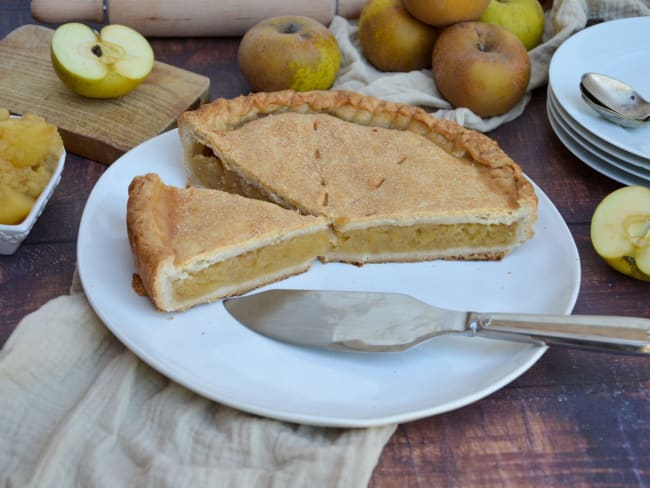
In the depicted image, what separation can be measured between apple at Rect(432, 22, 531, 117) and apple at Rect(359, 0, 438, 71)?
15cm

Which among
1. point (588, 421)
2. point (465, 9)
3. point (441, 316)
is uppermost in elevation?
point (465, 9)

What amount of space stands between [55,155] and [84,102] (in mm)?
625

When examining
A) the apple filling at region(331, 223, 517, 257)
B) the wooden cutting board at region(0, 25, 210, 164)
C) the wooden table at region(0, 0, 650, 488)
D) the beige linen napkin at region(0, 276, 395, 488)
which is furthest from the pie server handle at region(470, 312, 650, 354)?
the wooden cutting board at region(0, 25, 210, 164)

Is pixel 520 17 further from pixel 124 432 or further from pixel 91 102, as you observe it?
pixel 124 432

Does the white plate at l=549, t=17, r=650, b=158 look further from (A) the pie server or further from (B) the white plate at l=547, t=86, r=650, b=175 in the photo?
(A) the pie server

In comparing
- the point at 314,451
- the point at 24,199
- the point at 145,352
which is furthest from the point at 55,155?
the point at 314,451

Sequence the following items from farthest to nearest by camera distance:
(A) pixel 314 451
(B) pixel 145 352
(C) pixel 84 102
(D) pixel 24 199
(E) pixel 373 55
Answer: (E) pixel 373 55 < (C) pixel 84 102 < (D) pixel 24 199 < (B) pixel 145 352 < (A) pixel 314 451

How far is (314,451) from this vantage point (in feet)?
6.26

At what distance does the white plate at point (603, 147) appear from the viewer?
9.31ft

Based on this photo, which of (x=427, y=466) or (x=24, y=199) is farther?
(x=24, y=199)

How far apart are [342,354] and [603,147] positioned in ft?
4.58

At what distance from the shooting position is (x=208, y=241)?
7.81 ft

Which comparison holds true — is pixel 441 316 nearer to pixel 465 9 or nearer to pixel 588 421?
pixel 588 421

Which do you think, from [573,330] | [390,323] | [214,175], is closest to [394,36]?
[214,175]
